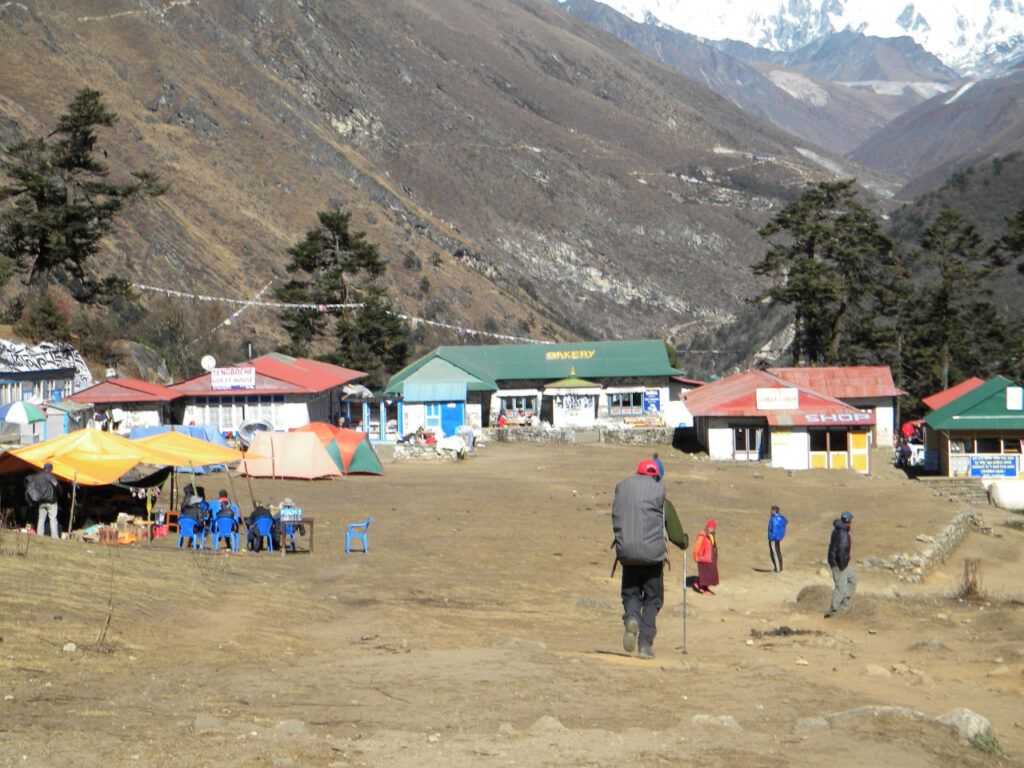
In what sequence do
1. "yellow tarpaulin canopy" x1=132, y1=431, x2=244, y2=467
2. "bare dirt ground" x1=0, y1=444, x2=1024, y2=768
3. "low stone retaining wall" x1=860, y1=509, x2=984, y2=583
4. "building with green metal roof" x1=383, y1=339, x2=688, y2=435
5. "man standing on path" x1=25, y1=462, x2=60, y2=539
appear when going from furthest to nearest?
"building with green metal roof" x1=383, y1=339, x2=688, y2=435
"low stone retaining wall" x1=860, y1=509, x2=984, y2=583
"yellow tarpaulin canopy" x1=132, y1=431, x2=244, y2=467
"man standing on path" x1=25, y1=462, x2=60, y2=539
"bare dirt ground" x1=0, y1=444, x2=1024, y2=768

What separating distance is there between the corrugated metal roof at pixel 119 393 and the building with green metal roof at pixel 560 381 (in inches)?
567

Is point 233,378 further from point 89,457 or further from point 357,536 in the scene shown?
point 357,536

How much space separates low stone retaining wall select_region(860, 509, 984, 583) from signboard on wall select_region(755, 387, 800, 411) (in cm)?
1579

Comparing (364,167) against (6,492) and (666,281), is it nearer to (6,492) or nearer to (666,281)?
(666,281)

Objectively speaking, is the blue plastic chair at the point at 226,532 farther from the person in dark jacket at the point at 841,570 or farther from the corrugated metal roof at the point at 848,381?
the corrugated metal roof at the point at 848,381

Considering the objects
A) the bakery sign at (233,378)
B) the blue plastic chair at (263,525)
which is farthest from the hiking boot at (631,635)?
the bakery sign at (233,378)

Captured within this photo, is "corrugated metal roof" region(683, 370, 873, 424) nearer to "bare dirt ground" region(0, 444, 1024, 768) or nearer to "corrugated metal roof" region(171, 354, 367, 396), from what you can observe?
"corrugated metal roof" region(171, 354, 367, 396)

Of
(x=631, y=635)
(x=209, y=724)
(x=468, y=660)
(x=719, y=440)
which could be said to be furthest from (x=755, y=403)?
(x=209, y=724)

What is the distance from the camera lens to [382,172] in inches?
5305

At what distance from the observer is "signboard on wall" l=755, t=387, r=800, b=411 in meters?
44.3

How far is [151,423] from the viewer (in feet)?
142

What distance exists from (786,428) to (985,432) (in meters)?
7.03

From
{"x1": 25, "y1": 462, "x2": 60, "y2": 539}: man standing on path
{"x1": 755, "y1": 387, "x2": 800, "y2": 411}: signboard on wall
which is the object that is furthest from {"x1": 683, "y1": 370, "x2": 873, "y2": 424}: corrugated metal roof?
{"x1": 25, "y1": 462, "x2": 60, "y2": 539}: man standing on path

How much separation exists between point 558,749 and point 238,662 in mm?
4045
